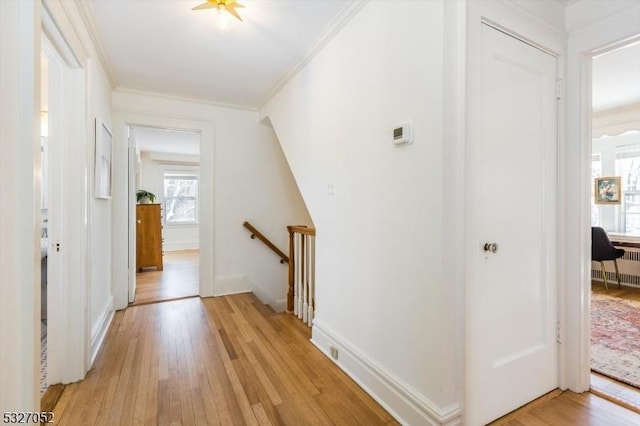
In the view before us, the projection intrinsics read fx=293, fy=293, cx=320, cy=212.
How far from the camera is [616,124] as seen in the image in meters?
4.10

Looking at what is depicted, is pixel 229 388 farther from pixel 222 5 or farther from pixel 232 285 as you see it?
pixel 222 5

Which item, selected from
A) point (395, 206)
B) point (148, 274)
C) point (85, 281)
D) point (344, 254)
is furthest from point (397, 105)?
point (148, 274)

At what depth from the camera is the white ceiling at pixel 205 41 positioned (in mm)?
1924

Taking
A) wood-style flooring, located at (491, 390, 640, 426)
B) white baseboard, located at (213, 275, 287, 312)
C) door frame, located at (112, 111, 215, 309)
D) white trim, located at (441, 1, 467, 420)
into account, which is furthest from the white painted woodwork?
wood-style flooring, located at (491, 390, 640, 426)

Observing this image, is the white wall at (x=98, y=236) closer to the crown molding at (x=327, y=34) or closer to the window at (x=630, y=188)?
the crown molding at (x=327, y=34)

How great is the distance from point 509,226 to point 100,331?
123 inches

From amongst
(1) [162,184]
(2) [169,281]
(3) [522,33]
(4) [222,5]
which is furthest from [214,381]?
(1) [162,184]

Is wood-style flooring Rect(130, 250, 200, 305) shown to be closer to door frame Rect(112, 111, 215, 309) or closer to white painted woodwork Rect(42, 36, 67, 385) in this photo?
door frame Rect(112, 111, 215, 309)

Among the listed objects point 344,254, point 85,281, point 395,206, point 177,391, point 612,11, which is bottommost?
point 177,391

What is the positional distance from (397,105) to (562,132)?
110cm

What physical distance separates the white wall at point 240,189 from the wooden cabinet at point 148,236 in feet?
7.60

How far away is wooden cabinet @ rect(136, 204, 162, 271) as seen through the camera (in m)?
5.27

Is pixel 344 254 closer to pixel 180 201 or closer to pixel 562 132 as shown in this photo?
pixel 562 132

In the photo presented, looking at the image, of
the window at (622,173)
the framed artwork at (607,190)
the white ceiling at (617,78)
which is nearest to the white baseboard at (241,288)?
the white ceiling at (617,78)
